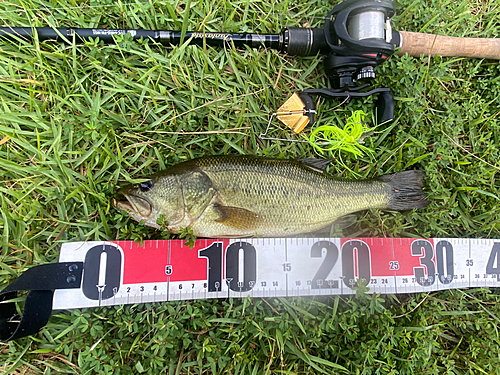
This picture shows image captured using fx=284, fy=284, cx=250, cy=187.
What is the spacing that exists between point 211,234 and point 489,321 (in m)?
3.20

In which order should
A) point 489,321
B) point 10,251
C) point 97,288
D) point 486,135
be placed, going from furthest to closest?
point 486,135, point 489,321, point 10,251, point 97,288

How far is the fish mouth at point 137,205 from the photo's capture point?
275 centimetres

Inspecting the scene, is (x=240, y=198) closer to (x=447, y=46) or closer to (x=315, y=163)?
(x=315, y=163)

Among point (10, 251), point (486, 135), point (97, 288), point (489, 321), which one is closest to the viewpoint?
point (97, 288)

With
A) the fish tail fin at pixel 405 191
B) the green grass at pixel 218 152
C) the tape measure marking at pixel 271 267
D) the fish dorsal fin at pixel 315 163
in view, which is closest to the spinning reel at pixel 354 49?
the green grass at pixel 218 152

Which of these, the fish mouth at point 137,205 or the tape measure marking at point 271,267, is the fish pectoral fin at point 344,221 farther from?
the fish mouth at point 137,205

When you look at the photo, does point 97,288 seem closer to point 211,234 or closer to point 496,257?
point 211,234

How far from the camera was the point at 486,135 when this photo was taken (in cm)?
354

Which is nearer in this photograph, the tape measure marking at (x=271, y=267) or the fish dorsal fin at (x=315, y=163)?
the tape measure marking at (x=271, y=267)

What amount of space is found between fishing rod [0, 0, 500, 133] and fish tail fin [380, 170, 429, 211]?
697 mm

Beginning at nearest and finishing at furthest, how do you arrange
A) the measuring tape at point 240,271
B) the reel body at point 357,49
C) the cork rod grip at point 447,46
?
the measuring tape at point 240,271, the reel body at point 357,49, the cork rod grip at point 447,46

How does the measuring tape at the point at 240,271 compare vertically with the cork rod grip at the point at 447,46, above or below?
below

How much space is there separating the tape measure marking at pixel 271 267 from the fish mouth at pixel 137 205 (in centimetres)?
33

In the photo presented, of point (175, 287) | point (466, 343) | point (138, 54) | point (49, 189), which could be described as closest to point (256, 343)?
point (175, 287)
